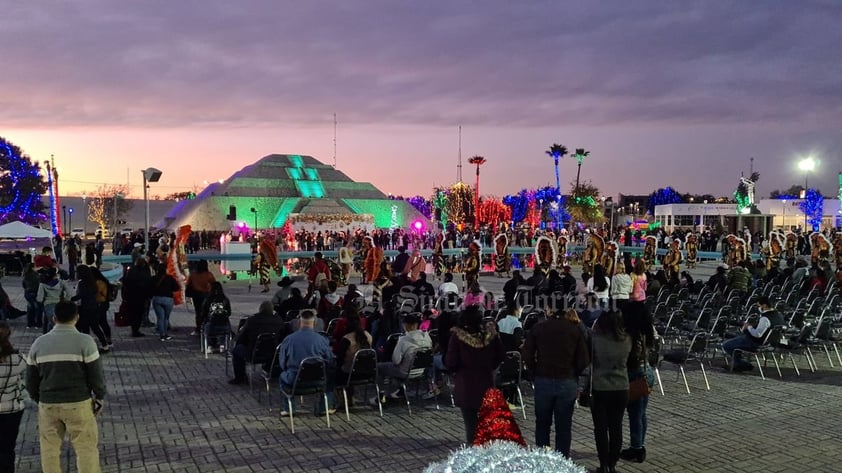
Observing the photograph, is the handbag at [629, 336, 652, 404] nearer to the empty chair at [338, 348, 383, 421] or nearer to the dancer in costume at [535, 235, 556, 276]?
the empty chair at [338, 348, 383, 421]

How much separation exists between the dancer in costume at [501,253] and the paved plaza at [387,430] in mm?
13494

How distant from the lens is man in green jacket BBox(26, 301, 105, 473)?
194 inches

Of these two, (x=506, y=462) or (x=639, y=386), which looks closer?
(x=506, y=462)

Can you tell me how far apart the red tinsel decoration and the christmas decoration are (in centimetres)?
84

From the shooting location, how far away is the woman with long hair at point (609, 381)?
18.7ft

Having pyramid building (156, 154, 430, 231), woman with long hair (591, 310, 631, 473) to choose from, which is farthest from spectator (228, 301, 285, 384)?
pyramid building (156, 154, 430, 231)

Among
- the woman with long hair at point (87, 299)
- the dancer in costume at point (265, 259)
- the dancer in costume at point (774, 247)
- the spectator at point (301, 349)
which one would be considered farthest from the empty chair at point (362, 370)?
the dancer in costume at point (774, 247)

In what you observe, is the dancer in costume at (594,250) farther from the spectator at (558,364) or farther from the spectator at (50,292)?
the spectator at (558,364)

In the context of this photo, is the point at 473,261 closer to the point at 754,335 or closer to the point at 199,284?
the point at 199,284

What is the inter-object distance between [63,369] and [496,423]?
345cm

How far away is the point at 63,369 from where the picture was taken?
4914 mm

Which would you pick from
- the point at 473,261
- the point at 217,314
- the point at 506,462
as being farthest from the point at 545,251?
the point at 506,462

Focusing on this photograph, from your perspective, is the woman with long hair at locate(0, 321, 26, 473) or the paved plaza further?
the paved plaza

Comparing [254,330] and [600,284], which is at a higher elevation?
[600,284]
